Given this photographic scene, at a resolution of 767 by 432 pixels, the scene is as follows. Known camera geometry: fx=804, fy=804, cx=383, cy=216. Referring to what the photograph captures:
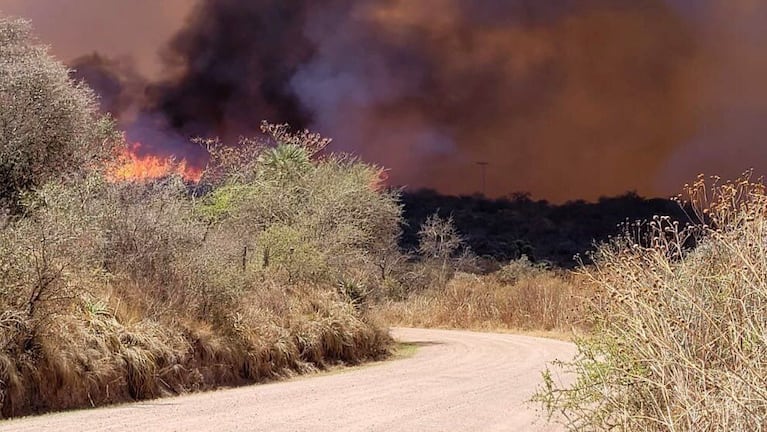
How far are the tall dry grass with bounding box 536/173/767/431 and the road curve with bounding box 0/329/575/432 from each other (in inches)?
164

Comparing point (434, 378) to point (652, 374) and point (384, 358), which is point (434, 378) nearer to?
point (384, 358)

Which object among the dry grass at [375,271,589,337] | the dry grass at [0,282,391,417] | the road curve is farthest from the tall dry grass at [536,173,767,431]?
the dry grass at [375,271,589,337]

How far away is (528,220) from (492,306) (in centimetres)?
5767

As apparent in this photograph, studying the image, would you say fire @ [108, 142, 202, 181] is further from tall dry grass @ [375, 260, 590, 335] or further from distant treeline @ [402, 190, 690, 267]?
distant treeline @ [402, 190, 690, 267]

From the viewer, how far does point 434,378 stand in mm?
18766

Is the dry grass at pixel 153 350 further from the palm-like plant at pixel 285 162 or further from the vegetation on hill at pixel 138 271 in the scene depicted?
the palm-like plant at pixel 285 162

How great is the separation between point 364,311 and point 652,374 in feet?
61.9

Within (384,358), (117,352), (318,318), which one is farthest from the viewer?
(384,358)

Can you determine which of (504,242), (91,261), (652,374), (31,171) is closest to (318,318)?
(91,261)

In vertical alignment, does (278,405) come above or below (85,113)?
below

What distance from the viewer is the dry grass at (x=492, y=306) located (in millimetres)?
37438

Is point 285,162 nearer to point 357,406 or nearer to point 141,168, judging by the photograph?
point 141,168

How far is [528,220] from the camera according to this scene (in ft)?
316

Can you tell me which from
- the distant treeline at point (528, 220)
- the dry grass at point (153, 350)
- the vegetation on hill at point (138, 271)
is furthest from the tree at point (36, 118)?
the distant treeline at point (528, 220)
